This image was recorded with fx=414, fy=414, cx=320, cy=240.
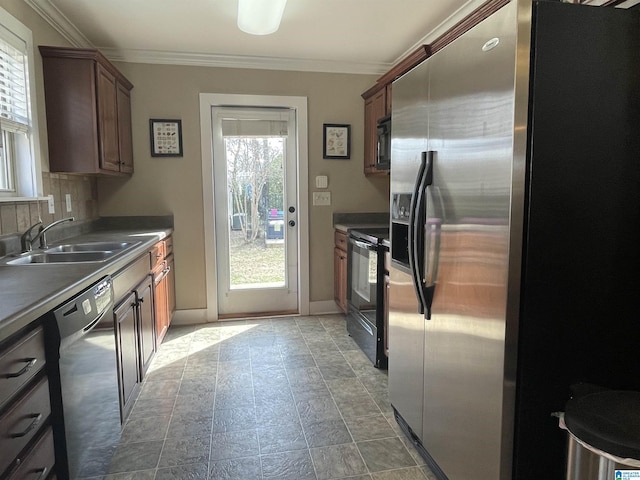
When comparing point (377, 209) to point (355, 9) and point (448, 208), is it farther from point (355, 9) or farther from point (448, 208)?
point (448, 208)

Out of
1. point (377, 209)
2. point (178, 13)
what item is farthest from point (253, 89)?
point (377, 209)

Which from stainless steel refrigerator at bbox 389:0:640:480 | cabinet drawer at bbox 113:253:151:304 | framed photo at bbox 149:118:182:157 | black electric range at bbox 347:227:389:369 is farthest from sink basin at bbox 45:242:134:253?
stainless steel refrigerator at bbox 389:0:640:480

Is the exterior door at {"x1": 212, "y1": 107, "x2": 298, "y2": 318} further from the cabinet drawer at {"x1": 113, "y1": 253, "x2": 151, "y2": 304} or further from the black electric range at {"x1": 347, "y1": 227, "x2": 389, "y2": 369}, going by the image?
the cabinet drawer at {"x1": 113, "y1": 253, "x2": 151, "y2": 304}

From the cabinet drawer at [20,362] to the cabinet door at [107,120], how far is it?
191cm

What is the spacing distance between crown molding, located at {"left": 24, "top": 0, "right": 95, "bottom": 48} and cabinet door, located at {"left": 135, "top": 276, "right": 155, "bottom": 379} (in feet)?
5.80

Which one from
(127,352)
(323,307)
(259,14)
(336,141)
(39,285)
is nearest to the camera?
(39,285)

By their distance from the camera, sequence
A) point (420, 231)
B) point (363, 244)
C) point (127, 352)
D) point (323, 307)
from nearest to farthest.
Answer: point (420, 231) < point (127, 352) < point (363, 244) < point (323, 307)

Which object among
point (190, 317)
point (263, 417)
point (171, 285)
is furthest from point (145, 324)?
point (190, 317)

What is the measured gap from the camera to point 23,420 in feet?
3.62

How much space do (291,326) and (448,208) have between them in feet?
8.32

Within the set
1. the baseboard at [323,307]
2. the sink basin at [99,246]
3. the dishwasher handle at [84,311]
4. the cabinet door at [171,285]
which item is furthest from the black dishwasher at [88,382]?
the baseboard at [323,307]

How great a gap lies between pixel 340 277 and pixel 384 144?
4.31 feet

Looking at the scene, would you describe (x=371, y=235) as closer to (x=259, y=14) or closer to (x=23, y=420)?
(x=259, y=14)

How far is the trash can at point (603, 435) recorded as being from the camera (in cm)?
105
